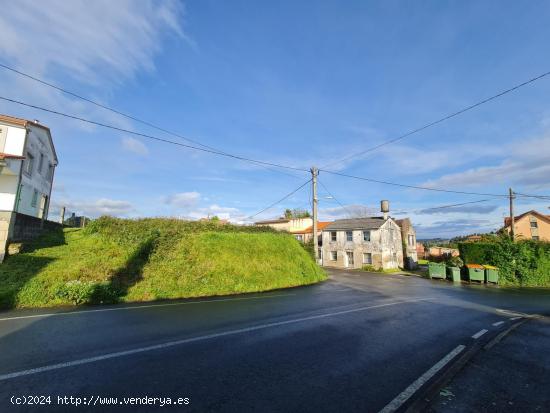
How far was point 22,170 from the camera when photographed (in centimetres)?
1562

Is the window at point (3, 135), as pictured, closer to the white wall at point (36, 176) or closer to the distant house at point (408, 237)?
the white wall at point (36, 176)

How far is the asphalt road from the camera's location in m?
3.84

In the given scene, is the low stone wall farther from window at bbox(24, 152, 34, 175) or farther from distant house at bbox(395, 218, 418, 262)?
distant house at bbox(395, 218, 418, 262)

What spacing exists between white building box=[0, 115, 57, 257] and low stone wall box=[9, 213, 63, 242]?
44 centimetres

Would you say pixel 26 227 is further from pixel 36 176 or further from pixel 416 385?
pixel 416 385

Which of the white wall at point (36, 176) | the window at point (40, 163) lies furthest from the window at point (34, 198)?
the window at point (40, 163)

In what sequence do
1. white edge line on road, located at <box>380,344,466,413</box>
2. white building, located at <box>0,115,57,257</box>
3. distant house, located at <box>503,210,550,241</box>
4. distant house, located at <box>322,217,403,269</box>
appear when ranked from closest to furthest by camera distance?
white edge line on road, located at <box>380,344,466,413</box> < white building, located at <box>0,115,57,257</box> < distant house, located at <box>322,217,403,269</box> < distant house, located at <box>503,210,550,241</box>

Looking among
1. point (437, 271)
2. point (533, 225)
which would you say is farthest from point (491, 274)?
point (533, 225)

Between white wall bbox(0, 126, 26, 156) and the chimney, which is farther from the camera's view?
the chimney

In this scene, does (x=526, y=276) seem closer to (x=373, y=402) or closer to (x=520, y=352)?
(x=520, y=352)

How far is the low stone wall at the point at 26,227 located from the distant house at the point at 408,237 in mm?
41870

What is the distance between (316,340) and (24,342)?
5.86 metres

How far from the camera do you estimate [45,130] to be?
2053 centimetres

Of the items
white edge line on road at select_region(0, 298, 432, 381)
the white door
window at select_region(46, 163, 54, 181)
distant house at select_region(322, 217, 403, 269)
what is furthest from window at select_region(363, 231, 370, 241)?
window at select_region(46, 163, 54, 181)
